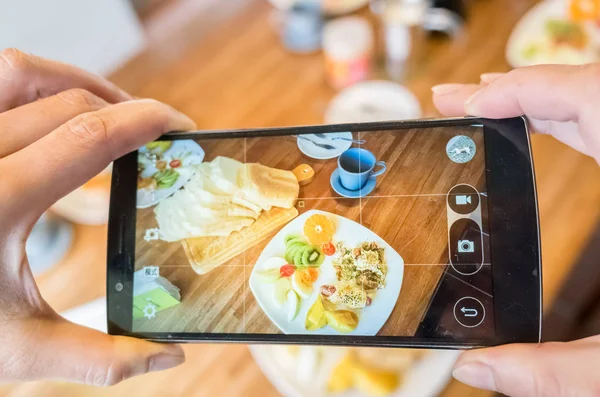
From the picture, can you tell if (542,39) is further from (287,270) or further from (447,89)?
(287,270)

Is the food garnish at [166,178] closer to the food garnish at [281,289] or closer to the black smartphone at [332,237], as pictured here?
the black smartphone at [332,237]

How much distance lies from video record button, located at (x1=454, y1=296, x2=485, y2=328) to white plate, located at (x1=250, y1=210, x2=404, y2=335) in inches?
2.1

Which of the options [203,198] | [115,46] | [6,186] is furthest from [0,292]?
[115,46]

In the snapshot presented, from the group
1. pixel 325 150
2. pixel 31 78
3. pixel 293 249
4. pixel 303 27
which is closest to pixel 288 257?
pixel 293 249

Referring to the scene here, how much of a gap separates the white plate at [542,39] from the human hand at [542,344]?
31 cm

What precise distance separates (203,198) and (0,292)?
190 millimetres

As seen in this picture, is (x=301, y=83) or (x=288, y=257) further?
(x=301, y=83)

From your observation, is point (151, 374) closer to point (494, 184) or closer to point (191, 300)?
point (191, 300)

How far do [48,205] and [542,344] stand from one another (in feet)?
1.41

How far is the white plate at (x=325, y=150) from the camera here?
0.50m

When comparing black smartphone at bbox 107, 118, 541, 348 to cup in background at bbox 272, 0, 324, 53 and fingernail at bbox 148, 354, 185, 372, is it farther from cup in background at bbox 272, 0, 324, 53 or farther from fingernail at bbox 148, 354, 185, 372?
cup in background at bbox 272, 0, 324, 53

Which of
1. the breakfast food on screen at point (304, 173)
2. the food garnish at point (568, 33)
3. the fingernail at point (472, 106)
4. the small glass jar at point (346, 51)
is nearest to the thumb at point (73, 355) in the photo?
the breakfast food on screen at point (304, 173)

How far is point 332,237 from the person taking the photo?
Answer: 47cm

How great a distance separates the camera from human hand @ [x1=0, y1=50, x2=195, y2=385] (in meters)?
0.42
